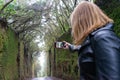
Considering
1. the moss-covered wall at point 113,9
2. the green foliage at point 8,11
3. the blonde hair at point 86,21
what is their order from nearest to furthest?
1. the blonde hair at point 86,21
2. the moss-covered wall at point 113,9
3. the green foliage at point 8,11

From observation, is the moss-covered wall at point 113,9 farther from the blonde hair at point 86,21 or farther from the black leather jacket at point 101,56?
the black leather jacket at point 101,56

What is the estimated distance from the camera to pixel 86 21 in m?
2.00

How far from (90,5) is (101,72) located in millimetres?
509

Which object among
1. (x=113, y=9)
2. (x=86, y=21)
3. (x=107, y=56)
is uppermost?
(x=113, y=9)

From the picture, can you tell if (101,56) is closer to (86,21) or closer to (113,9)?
(86,21)

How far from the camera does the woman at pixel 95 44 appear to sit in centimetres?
178

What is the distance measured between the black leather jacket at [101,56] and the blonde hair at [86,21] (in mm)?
38

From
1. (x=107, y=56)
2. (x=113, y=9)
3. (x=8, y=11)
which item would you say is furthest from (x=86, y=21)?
(x=8, y=11)

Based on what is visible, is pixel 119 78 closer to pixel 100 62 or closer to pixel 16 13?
pixel 100 62

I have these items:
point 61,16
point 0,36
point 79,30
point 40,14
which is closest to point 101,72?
point 79,30

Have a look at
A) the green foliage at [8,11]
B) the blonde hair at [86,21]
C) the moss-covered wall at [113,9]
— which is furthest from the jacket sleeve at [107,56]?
the green foliage at [8,11]

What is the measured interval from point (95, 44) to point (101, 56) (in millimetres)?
89

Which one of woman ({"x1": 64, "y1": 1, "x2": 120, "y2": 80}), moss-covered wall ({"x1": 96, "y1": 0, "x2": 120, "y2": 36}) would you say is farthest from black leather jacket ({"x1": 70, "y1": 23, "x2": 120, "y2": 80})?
moss-covered wall ({"x1": 96, "y1": 0, "x2": 120, "y2": 36})

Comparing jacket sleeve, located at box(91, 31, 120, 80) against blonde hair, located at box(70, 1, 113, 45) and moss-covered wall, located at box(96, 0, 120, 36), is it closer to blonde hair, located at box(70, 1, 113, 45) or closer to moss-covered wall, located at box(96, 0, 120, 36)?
blonde hair, located at box(70, 1, 113, 45)
